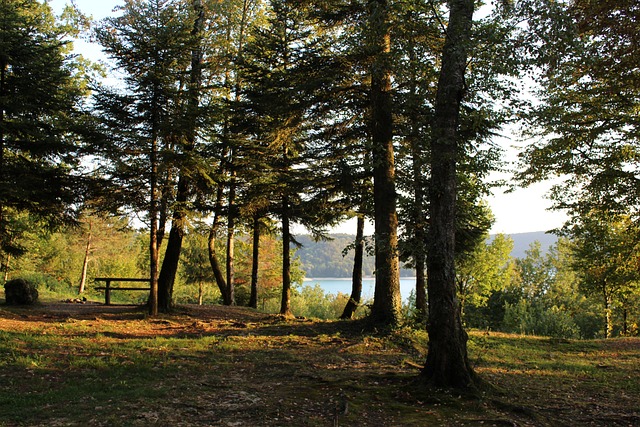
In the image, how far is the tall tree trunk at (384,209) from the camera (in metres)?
11.3

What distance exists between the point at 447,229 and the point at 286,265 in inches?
384

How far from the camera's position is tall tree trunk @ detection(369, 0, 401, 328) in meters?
11.3

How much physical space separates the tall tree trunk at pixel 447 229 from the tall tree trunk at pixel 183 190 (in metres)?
7.73

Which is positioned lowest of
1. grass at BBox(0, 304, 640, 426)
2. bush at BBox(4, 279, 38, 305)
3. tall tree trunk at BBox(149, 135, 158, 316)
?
grass at BBox(0, 304, 640, 426)

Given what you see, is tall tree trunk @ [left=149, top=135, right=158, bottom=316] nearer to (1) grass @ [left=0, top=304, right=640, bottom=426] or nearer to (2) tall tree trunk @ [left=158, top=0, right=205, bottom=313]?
(2) tall tree trunk @ [left=158, top=0, right=205, bottom=313]

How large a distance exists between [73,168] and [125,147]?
2.73 m

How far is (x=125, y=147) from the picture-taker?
12.3 m

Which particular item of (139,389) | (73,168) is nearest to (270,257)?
(73,168)

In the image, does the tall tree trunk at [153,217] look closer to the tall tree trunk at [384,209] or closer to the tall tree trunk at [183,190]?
the tall tree trunk at [183,190]

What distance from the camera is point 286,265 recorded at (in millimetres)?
15820

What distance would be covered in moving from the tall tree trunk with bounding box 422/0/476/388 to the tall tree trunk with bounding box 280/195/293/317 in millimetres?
9199

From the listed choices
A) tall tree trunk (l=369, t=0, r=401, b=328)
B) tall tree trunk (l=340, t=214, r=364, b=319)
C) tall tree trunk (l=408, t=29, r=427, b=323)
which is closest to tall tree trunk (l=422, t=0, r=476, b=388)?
tall tree trunk (l=408, t=29, r=427, b=323)

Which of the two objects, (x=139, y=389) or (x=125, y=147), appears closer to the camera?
(x=139, y=389)

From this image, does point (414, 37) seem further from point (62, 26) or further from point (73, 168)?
point (62, 26)
